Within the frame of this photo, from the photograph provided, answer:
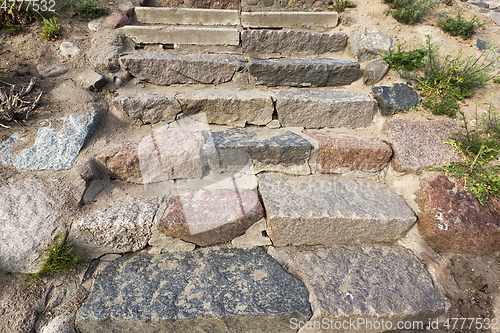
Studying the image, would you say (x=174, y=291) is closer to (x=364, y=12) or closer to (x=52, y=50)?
(x=52, y=50)

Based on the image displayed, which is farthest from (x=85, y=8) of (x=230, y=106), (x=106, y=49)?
(x=230, y=106)

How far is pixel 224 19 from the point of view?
2.76 m


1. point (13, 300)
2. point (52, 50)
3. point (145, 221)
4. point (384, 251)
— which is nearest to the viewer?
point (13, 300)

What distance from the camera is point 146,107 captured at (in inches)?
78.7

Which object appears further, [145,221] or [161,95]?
[161,95]

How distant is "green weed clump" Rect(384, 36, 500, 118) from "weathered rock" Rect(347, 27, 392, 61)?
0.50 feet

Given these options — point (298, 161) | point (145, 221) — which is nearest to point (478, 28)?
point (298, 161)

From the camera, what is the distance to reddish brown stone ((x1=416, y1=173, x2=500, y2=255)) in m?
1.57

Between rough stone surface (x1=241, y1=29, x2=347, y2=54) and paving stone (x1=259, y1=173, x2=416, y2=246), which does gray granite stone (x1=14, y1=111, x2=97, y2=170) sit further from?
rough stone surface (x1=241, y1=29, x2=347, y2=54)

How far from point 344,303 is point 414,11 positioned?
2.90m

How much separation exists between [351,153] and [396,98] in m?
0.76

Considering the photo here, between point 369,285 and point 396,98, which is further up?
point 396,98

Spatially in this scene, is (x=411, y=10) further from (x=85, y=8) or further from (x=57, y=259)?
(x=57, y=259)

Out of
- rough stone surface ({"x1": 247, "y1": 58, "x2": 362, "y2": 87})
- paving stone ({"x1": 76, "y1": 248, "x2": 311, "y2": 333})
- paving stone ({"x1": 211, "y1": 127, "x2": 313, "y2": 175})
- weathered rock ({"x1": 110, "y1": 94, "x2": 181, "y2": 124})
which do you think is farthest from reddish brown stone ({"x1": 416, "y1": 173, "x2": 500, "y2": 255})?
weathered rock ({"x1": 110, "y1": 94, "x2": 181, "y2": 124})
